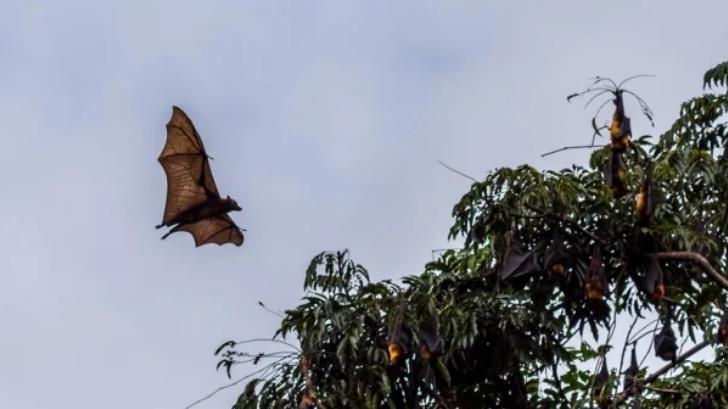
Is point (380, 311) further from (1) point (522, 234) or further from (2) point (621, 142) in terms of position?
(2) point (621, 142)

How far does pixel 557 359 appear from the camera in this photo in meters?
8.38

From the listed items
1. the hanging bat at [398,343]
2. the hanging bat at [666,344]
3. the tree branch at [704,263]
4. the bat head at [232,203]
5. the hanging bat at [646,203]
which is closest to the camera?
the tree branch at [704,263]

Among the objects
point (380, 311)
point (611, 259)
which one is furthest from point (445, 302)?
point (611, 259)

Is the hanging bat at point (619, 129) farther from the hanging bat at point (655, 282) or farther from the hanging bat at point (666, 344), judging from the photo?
the hanging bat at point (666, 344)

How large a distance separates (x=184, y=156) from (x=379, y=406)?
13.9ft

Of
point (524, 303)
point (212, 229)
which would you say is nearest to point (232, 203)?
point (212, 229)

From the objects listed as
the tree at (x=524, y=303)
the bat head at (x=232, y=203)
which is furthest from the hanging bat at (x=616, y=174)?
the bat head at (x=232, y=203)

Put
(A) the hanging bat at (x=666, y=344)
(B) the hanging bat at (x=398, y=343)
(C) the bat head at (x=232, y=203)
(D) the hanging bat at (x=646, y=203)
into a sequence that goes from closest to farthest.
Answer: (D) the hanging bat at (x=646, y=203) < (B) the hanging bat at (x=398, y=343) < (A) the hanging bat at (x=666, y=344) < (C) the bat head at (x=232, y=203)

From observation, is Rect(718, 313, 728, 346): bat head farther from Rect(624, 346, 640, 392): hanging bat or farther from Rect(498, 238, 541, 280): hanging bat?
Rect(498, 238, 541, 280): hanging bat

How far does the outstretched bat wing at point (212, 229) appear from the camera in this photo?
12.0 metres

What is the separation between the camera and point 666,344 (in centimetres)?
812

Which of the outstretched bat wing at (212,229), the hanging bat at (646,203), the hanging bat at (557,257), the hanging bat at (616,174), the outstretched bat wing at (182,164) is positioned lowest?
the hanging bat at (646,203)

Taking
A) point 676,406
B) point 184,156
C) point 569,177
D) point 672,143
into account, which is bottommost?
point 676,406

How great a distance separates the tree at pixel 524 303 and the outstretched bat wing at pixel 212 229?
11.6ft
